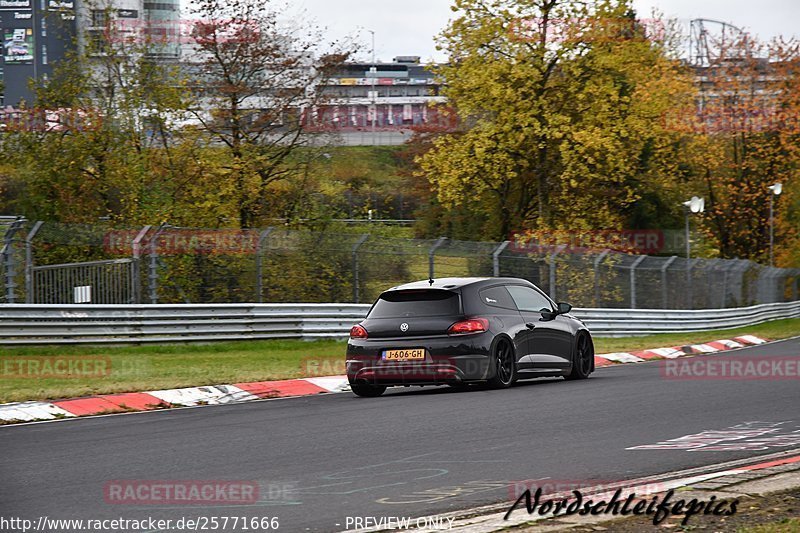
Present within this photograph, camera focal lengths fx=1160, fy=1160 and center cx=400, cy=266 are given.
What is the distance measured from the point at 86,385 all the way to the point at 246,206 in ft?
57.8

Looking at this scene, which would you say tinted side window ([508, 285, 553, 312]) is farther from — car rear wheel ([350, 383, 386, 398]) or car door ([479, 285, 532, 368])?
car rear wheel ([350, 383, 386, 398])

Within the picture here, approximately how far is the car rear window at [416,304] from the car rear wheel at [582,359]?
2.86 m

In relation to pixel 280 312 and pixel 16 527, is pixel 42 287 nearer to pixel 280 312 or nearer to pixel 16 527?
pixel 280 312

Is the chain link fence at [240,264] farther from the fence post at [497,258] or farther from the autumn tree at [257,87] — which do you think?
the autumn tree at [257,87]

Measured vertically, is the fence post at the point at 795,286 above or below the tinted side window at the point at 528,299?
below

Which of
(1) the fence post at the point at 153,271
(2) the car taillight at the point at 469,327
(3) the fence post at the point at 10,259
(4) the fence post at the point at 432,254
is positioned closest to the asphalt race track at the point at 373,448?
(2) the car taillight at the point at 469,327

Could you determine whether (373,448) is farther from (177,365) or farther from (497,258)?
(497,258)

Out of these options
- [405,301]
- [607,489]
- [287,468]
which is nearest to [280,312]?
[405,301]

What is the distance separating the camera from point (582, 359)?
54.6 feet

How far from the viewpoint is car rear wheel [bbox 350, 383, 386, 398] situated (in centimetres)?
1440

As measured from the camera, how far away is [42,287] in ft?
69.0

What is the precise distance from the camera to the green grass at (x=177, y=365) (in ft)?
49.0

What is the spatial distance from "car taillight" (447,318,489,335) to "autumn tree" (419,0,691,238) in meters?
22.8

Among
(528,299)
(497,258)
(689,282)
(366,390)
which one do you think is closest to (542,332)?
(528,299)
